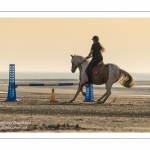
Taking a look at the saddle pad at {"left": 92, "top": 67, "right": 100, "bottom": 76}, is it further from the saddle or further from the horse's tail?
the horse's tail

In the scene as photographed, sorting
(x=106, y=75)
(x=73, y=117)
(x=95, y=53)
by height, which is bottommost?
(x=73, y=117)

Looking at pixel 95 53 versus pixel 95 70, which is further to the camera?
pixel 95 70

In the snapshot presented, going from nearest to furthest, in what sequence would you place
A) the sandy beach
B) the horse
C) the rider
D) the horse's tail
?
the sandy beach
the rider
the horse
the horse's tail

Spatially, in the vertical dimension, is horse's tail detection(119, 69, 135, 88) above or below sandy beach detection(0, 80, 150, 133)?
above

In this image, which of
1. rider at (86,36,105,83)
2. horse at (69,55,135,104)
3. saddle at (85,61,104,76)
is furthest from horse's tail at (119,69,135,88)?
rider at (86,36,105,83)

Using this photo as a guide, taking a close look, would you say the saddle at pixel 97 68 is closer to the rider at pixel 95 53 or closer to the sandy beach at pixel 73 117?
the rider at pixel 95 53

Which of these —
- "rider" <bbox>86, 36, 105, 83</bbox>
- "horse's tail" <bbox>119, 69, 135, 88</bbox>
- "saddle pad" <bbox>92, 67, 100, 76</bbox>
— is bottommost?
"horse's tail" <bbox>119, 69, 135, 88</bbox>

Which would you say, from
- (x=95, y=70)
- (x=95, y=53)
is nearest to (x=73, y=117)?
(x=95, y=53)

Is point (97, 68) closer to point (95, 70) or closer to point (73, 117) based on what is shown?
point (95, 70)
